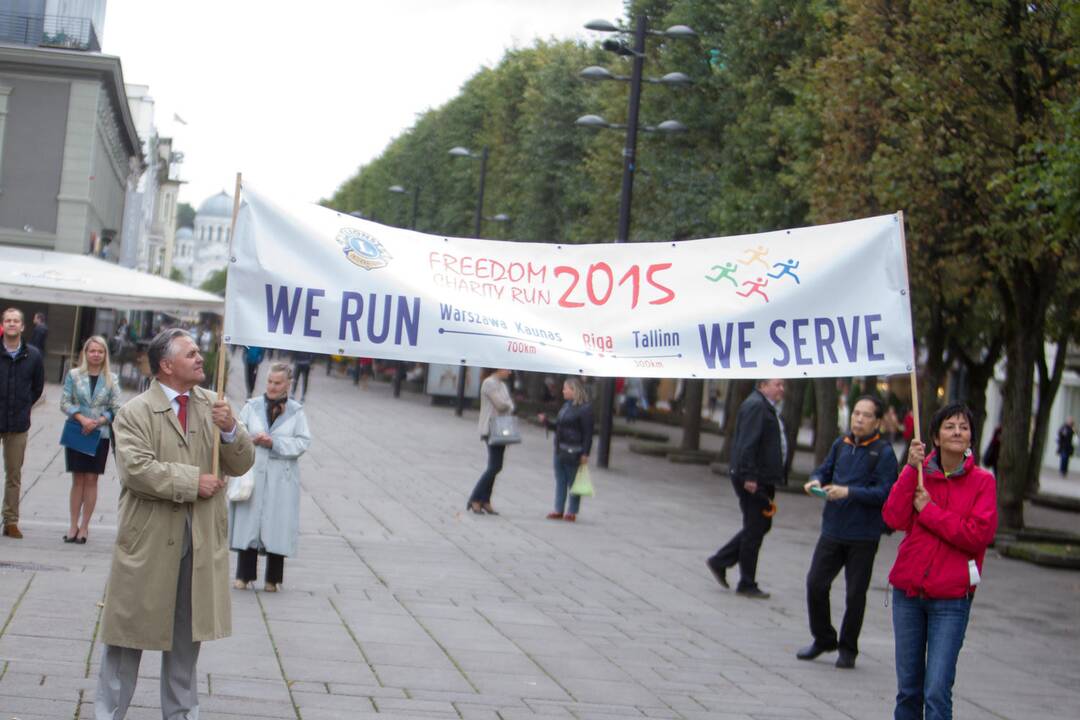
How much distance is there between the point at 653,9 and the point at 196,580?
99.0ft

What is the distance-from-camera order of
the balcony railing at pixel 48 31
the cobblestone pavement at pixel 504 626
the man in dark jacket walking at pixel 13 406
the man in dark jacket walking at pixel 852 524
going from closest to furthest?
1. the cobblestone pavement at pixel 504 626
2. the man in dark jacket walking at pixel 852 524
3. the man in dark jacket walking at pixel 13 406
4. the balcony railing at pixel 48 31

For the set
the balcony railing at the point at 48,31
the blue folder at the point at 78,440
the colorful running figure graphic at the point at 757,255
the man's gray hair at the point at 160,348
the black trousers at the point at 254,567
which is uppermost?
the balcony railing at the point at 48,31

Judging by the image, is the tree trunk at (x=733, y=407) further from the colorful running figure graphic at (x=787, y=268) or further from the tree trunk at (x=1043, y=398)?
the colorful running figure graphic at (x=787, y=268)

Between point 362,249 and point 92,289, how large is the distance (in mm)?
24598

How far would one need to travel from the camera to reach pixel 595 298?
7922 mm

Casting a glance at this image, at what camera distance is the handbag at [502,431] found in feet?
60.7

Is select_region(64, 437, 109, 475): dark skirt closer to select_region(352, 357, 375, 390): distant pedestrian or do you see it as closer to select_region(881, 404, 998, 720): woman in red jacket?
select_region(881, 404, 998, 720): woman in red jacket

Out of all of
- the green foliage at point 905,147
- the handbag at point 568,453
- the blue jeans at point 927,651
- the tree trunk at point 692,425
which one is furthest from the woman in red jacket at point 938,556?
the tree trunk at point 692,425

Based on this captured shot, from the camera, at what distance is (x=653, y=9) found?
3503cm

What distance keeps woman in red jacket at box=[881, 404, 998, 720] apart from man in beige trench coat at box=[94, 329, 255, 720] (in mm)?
3207

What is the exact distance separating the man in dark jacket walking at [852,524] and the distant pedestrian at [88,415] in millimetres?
6032

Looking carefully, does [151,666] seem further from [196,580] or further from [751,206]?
[751,206]

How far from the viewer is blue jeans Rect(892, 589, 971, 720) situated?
7238 millimetres

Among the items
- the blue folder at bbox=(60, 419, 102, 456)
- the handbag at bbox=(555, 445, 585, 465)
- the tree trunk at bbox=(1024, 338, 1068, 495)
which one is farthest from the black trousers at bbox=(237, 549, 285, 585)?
the tree trunk at bbox=(1024, 338, 1068, 495)
